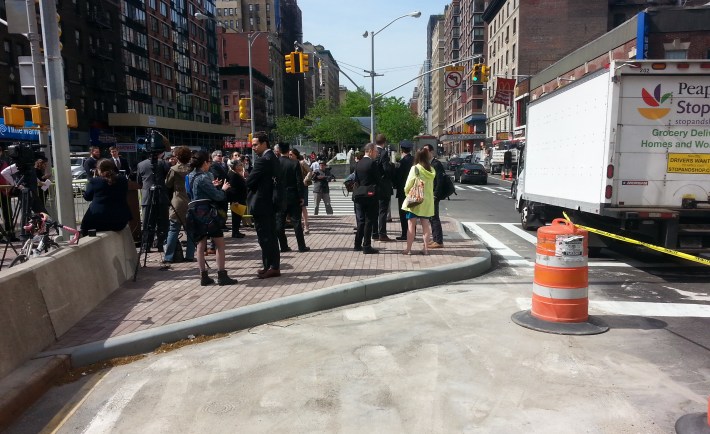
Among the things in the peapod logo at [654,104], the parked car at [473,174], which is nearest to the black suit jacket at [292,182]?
the peapod logo at [654,104]

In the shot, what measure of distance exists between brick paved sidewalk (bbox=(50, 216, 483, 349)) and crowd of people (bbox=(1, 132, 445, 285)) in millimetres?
286

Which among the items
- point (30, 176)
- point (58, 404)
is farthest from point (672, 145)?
point (30, 176)

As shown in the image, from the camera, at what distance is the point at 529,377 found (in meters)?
4.21

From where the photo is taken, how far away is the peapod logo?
7562 mm

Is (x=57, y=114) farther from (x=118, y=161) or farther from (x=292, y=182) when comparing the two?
(x=118, y=161)

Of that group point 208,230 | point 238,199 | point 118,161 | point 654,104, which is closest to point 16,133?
point 118,161

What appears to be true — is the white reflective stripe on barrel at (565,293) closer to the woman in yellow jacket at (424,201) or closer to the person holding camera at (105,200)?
the woman in yellow jacket at (424,201)

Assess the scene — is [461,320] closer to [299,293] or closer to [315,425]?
[299,293]

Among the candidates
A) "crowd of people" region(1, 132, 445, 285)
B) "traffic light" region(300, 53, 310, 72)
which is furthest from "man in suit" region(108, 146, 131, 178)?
"traffic light" region(300, 53, 310, 72)

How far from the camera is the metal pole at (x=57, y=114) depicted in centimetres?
795

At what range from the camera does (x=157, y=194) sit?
8422 millimetres

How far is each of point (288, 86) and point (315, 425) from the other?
138 metres

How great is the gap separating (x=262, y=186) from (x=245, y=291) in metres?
1.46

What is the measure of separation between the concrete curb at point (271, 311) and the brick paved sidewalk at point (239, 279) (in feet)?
0.74
